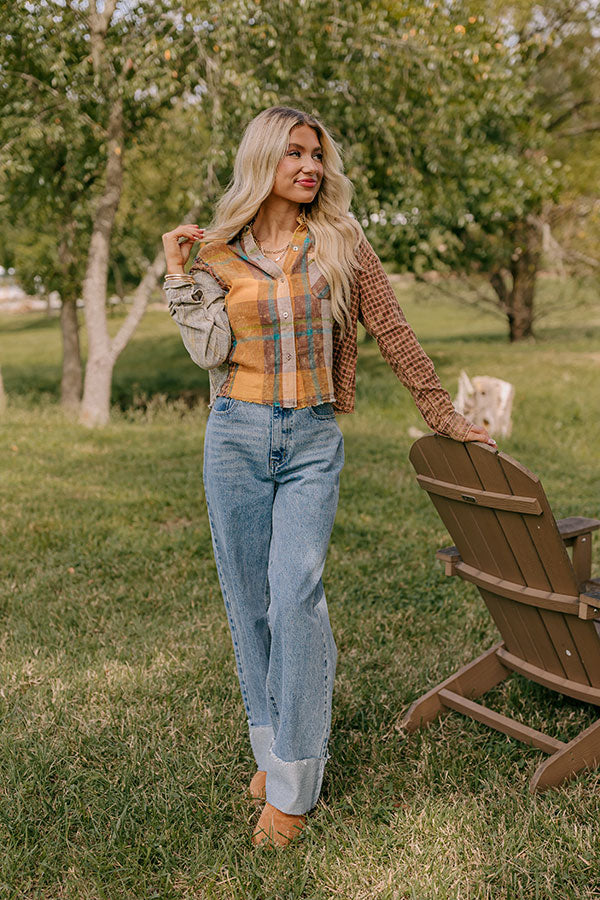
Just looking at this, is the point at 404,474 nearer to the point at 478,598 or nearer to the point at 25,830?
the point at 478,598

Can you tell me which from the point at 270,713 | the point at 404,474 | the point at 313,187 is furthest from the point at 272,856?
the point at 404,474

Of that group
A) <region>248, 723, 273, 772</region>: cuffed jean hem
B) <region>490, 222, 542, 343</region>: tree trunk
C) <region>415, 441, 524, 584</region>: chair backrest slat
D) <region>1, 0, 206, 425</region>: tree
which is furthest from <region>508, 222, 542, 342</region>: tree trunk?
<region>248, 723, 273, 772</region>: cuffed jean hem

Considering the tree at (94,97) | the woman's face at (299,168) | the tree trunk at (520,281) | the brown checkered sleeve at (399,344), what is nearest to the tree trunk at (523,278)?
the tree trunk at (520,281)

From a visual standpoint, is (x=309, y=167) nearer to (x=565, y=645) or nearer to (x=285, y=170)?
(x=285, y=170)

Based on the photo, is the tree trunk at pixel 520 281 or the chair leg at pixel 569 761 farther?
the tree trunk at pixel 520 281

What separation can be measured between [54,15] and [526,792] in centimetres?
1025

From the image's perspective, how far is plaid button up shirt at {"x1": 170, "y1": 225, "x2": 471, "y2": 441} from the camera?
2.68 metres

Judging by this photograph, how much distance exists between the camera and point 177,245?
9.04 ft

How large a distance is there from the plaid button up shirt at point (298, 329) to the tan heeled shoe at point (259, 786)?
1.38 metres

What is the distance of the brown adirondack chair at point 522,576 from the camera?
2.88 m

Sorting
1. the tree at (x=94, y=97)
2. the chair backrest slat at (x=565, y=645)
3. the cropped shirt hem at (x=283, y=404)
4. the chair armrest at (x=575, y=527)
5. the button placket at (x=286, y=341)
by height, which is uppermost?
the tree at (x=94, y=97)

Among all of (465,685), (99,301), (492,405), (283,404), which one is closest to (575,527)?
(465,685)

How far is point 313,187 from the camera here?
2.72 meters

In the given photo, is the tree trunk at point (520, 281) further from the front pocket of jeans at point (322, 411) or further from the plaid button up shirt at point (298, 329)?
the front pocket of jeans at point (322, 411)
